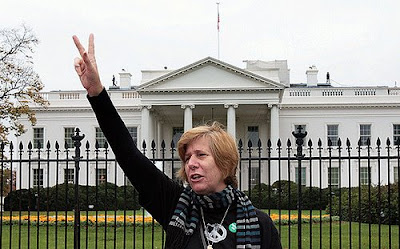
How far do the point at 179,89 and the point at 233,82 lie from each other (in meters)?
3.36

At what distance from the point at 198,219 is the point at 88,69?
2.35 feet

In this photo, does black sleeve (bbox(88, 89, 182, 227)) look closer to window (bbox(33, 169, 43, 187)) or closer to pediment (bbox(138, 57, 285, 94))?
window (bbox(33, 169, 43, 187))

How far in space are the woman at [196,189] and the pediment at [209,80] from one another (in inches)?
1412

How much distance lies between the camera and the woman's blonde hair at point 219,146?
8.20 ft

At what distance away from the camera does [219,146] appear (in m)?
2.49

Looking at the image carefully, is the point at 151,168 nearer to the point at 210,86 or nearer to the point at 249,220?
the point at 249,220

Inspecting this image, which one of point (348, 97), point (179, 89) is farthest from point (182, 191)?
point (348, 97)

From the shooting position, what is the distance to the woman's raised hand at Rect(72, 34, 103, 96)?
2.35 metres

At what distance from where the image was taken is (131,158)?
2.53m

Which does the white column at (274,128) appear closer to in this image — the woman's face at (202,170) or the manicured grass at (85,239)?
the manicured grass at (85,239)

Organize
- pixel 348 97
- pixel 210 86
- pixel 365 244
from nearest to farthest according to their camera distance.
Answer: pixel 365 244 → pixel 210 86 → pixel 348 97

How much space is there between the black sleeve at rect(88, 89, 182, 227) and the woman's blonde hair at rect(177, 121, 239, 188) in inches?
5.4

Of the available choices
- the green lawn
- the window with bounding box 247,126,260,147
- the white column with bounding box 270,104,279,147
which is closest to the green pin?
the green lawn

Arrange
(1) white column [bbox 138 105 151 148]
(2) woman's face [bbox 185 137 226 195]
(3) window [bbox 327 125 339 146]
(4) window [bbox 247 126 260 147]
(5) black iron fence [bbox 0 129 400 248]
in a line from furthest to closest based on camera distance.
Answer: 1. (4) window [bbox 247 126 260 147]
2. (3) window [bbox 327 125 339 146]
3. (1) white column [bbox 138 105 151 148]
4. (5) black iron fence [bbox 0 129 400 248]
5. (2) woman's face [bbox 185 137 226 195]
